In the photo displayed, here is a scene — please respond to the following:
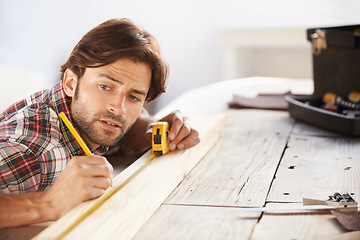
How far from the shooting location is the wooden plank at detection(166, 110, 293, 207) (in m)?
1.05

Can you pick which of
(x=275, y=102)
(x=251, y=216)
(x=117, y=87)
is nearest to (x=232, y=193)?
(x=251, y=216)

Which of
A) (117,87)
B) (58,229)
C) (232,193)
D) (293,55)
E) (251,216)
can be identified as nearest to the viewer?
(58,229)

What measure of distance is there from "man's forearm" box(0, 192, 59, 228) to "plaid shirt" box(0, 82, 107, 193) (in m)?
0.09

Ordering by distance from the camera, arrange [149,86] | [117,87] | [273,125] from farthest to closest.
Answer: [273,125] → [149,86] → [117,87]

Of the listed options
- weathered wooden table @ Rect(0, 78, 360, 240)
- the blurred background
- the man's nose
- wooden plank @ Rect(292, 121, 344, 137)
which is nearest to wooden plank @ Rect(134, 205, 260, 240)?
weathered wooden table @ Rect(0, 78, 360, 240)

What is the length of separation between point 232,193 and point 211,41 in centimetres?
288

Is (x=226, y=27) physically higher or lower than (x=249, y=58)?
higher

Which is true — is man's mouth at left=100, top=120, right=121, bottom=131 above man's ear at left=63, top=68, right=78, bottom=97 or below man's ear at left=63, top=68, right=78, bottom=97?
below

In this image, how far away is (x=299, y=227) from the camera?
2.88 ft

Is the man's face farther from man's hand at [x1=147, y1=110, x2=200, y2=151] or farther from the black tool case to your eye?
the black tool case

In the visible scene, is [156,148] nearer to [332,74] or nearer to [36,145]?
[36,145]

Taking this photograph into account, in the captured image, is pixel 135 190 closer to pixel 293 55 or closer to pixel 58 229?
pixel 58 229

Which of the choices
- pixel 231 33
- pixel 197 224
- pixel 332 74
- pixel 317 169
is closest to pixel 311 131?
pixel 332 74

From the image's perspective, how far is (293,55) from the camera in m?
3.80
